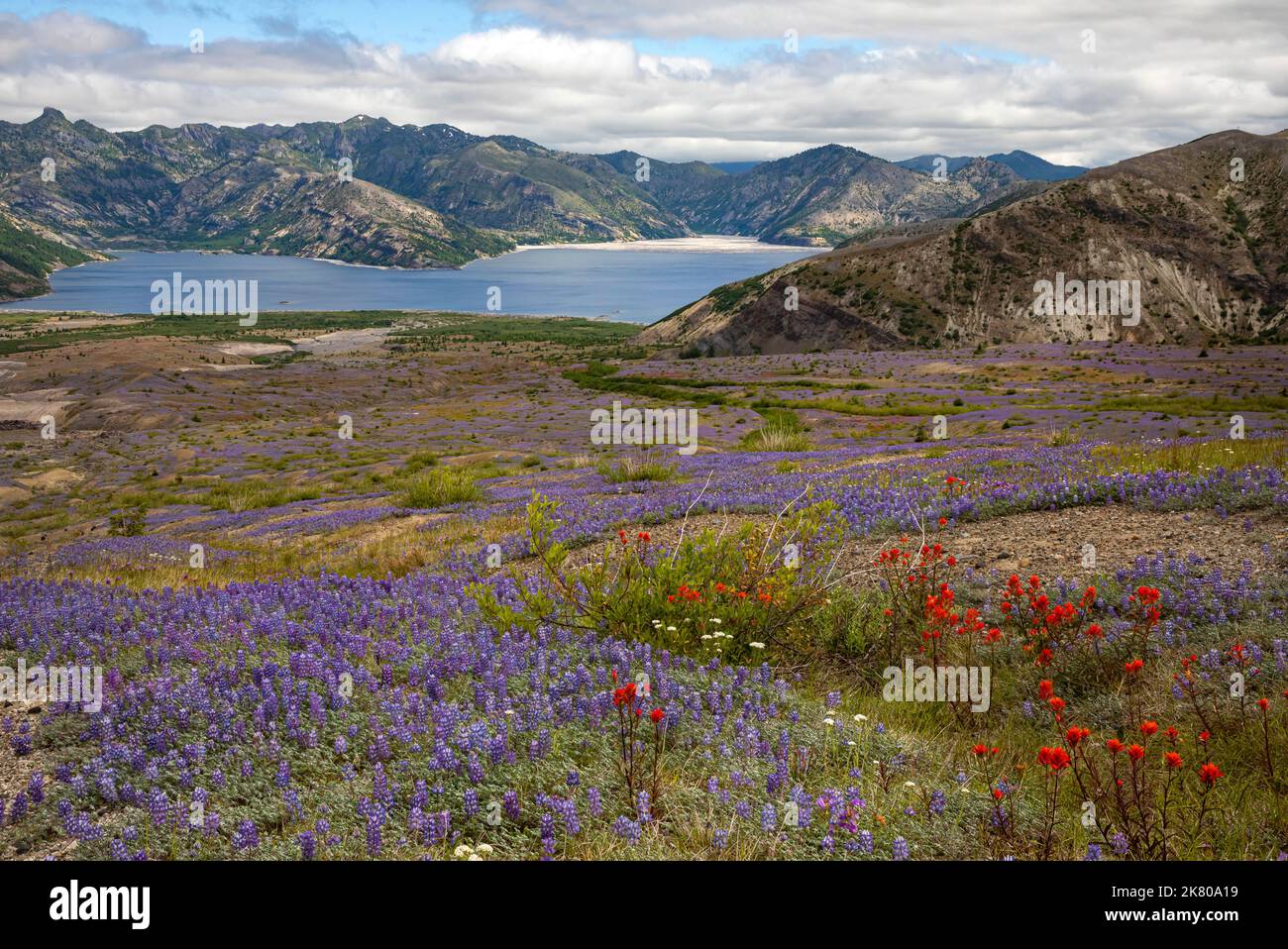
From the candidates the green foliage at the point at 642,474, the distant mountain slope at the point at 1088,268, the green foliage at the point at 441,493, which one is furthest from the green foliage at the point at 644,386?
the green foliage at the point at 441,493

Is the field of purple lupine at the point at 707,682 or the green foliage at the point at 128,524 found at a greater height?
the field of purple lupine at the point at 707,682

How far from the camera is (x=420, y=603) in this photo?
7762 millimetres

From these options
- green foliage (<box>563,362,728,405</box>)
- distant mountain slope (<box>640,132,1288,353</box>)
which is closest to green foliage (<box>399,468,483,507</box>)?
green foliage (<box>563,362,728,405</box>)

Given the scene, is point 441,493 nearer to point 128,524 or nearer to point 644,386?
point 128,524

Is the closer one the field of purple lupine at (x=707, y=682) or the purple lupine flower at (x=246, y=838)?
the purple lupine flower at (x=246, y=838)

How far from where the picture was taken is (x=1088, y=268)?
11969 centimetres

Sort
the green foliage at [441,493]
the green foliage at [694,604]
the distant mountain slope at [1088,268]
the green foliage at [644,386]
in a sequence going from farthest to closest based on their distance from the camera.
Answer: the distant mountain slope at [1088,268], the green foliage at [644,386], the green foliage at [441,493], the green foliage at [694,604]

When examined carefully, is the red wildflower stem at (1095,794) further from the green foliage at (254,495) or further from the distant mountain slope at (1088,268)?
the distant mountain slope at (1088,268)

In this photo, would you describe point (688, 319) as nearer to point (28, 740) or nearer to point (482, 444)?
point (482, 444)

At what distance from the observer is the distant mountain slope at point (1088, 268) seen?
375 feet

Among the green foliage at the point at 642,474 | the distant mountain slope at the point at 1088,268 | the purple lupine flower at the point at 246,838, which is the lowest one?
the purple lupine flower at the point at 246,838

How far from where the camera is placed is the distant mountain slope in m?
114

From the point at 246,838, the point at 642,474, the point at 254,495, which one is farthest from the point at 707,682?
the point at 254,495

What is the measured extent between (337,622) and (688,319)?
150905 millimetres
